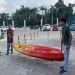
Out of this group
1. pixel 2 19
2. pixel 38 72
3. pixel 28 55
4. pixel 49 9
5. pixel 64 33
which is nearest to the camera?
pixel 64 33

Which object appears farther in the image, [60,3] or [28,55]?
[60,3]

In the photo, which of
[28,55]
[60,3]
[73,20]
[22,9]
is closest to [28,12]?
[22,9]

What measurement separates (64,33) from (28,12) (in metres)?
114

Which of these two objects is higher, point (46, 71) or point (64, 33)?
point (64, 33)

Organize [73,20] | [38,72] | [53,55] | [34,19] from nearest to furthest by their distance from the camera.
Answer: [38,72] → [53,55] → [73,20] → [34,19]

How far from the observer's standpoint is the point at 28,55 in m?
17.6

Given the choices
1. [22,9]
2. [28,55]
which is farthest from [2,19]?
[28,55]

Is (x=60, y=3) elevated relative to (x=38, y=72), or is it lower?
elevated

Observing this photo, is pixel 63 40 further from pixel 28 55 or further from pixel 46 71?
pixel 28 55

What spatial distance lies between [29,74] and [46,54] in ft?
17.7

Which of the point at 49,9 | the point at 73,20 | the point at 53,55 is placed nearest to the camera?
the point at 53,55

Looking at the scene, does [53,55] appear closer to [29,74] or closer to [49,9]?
[29,74]

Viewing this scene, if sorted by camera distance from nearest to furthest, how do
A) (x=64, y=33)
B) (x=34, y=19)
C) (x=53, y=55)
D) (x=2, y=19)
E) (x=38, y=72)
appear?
(x=64, y=33), (x=38, y=72), (x=53, y=55), (x=34, y=19), (x=2, y=19)

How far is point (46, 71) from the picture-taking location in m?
11.5
